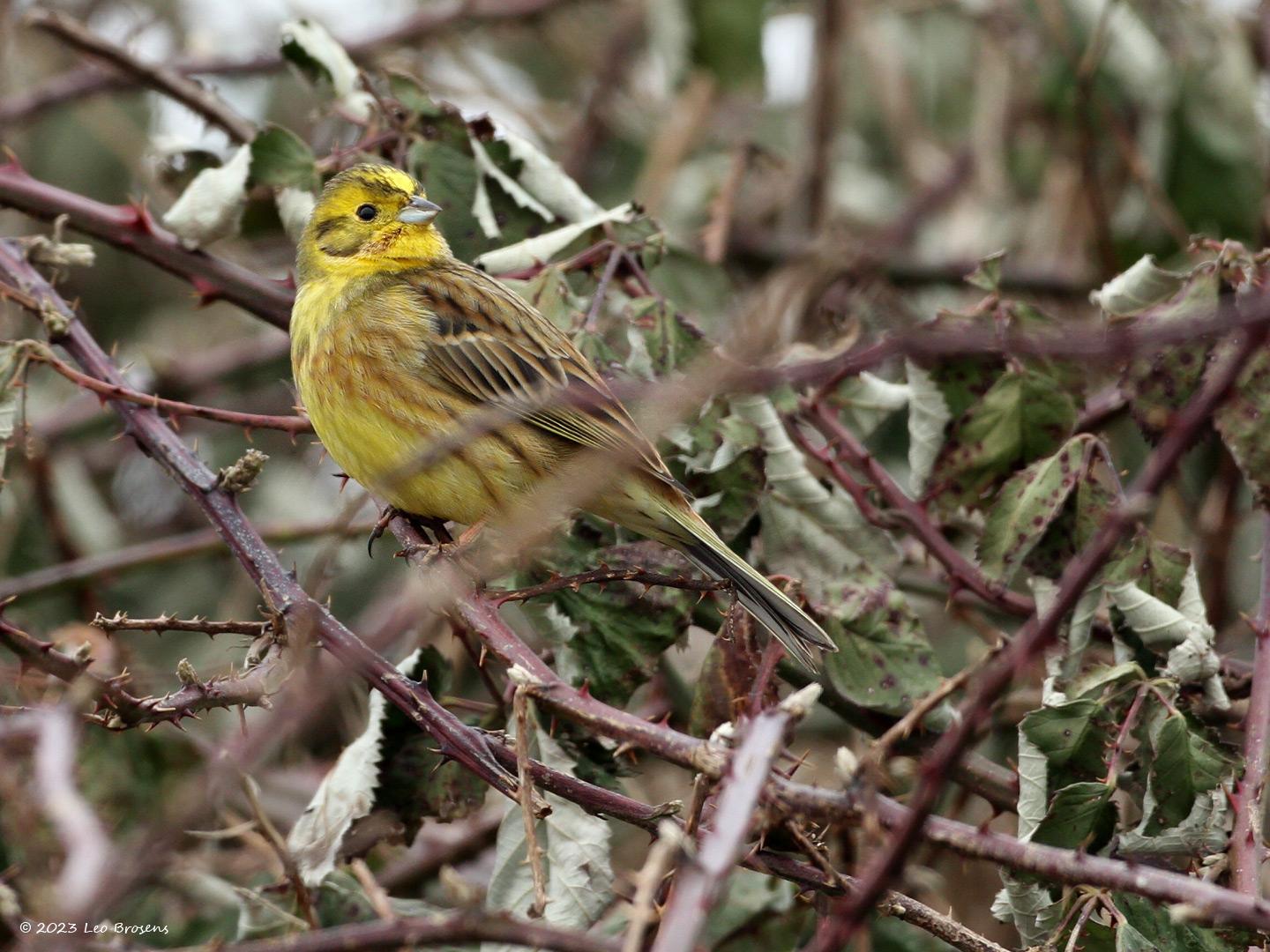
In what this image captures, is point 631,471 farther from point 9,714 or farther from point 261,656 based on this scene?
point 9,714

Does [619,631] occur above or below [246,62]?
below

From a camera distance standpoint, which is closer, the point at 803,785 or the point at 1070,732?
the point at 803,785

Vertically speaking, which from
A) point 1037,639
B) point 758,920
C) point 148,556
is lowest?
point 758,920

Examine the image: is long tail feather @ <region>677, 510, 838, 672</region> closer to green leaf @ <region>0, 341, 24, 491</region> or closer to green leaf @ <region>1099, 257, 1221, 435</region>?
green leaf @ <region>1099, 257, 1221, 435</region>

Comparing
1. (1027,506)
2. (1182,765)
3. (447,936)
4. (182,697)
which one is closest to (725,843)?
(447,936)

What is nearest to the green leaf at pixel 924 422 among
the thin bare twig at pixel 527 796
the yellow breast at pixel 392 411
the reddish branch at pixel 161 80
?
the yellow breast at pixel 392 411

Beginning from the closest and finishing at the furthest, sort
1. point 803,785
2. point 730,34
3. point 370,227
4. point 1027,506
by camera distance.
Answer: point 803,785
point 1027,506
point 370,227
point 730,34

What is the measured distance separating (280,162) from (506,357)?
771mm

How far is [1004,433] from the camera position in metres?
3.42

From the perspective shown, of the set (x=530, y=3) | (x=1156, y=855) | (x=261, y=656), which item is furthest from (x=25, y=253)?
(x=530, y=3)

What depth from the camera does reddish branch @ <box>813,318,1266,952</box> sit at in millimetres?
1417

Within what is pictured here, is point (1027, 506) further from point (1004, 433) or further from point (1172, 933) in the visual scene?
point (1172, 933)

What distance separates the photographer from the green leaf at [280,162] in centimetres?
376

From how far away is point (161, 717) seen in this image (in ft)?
7.72
